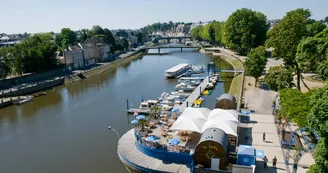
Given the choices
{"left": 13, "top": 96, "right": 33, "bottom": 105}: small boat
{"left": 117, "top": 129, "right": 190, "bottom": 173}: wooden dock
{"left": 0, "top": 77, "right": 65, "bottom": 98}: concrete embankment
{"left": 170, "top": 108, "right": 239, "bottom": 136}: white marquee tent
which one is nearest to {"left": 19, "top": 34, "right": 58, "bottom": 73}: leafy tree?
{"left": 0, "top": 77, "right": 65, "bottom": 98}: concrete embankment

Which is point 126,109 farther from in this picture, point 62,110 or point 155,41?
point 155,41

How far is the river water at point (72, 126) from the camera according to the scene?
2320 centimetres

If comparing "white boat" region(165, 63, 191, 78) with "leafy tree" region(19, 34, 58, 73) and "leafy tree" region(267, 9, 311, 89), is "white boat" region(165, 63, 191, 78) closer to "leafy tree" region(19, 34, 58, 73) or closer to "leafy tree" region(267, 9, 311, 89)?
"leafy tree" region(267, 9, 311, 89)

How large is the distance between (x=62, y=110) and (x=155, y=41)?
134 metres

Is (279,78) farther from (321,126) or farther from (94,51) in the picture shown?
(94,51)

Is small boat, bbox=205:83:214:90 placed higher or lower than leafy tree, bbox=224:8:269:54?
lower

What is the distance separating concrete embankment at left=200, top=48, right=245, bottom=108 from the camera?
3684 centimetres

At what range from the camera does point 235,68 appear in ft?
202

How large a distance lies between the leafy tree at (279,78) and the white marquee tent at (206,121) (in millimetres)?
11003

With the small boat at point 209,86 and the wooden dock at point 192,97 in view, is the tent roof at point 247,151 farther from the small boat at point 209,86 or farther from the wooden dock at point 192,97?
the small boat at point 209,86

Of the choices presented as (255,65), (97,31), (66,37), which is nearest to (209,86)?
(255,65)

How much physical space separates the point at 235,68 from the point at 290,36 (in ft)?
87.4

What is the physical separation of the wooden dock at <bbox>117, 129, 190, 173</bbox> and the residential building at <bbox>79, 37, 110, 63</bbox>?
54585mm

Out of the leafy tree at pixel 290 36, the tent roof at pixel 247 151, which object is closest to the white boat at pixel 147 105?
the tent roof at pixel 247 151
